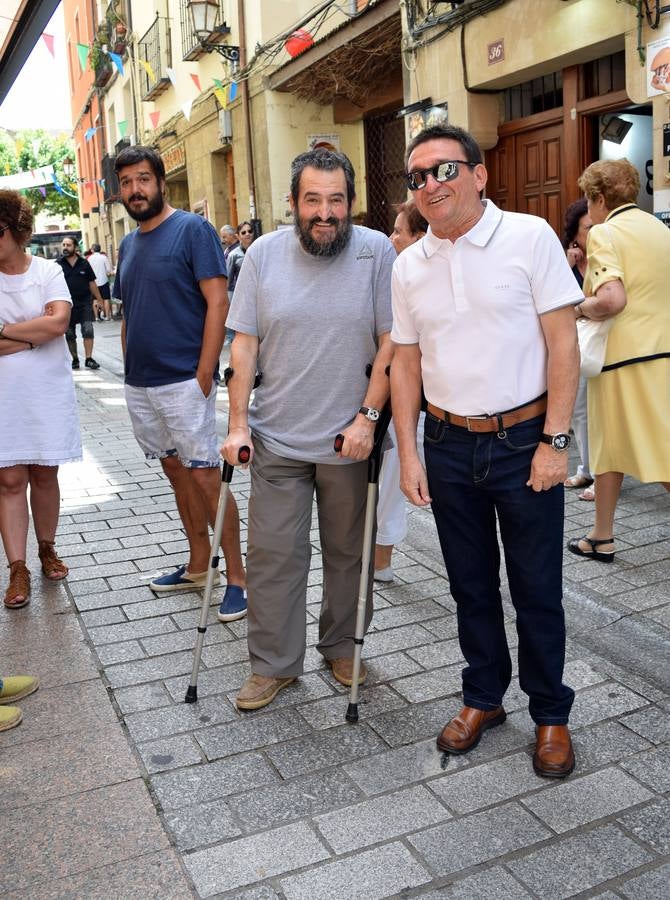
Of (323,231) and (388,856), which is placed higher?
(323,231)

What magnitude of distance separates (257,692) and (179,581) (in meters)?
1.41

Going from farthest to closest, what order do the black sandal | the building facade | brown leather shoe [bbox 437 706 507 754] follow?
the building facade < the black sandal < brown leather shoe [bbox 437 706 507 754]

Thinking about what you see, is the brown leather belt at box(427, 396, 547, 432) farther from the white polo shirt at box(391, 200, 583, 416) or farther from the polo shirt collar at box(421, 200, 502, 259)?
the polo shirt collar at box(421, 200, 502, 259)

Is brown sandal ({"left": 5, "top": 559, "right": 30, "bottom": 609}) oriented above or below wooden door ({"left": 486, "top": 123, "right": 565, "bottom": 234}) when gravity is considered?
below

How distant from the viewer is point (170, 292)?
4.35 meters

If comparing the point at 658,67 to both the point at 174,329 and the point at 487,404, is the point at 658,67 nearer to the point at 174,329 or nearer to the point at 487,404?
the point at 174,329

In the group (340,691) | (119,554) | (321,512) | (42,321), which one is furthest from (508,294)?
(119,554)

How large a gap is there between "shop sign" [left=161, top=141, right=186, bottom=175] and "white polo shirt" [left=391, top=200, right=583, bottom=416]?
60.6 feet

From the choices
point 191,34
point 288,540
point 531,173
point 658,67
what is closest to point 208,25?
point 191,34

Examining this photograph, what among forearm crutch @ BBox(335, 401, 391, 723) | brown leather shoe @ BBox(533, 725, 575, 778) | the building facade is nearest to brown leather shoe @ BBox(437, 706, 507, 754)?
brown leather shoe @ BBox(533, 725, 575, 778)

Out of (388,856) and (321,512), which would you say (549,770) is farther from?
(321,512)

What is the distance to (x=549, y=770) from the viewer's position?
2.99 meters

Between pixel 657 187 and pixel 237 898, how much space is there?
6.44 metres

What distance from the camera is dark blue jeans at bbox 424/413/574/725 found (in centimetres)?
295
